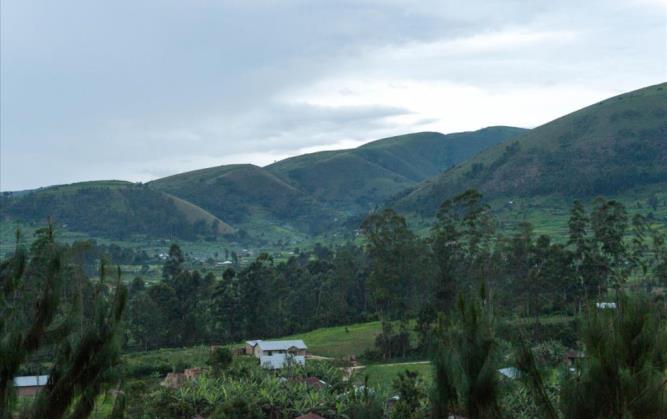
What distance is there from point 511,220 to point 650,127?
40.0 meters

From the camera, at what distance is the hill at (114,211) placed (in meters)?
139

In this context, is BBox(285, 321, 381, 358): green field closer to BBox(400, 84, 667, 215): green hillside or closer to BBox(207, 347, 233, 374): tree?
BBox(207, 347, 233, 374): tree

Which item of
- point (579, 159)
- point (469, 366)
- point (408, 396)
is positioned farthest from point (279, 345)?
point (579, 159)

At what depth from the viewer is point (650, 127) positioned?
408 feet

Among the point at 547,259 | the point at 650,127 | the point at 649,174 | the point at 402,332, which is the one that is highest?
the point at 650,127

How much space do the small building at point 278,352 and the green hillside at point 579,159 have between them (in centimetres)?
7566

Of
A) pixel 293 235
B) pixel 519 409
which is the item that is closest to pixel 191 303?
pixel 519 409

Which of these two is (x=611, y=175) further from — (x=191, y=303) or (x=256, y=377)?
(x=256, y=377)

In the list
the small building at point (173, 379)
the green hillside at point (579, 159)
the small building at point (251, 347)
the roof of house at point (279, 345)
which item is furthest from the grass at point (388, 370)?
the green hillside at point (579, 159)

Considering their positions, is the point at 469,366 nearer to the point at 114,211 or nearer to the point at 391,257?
the point at 391,257

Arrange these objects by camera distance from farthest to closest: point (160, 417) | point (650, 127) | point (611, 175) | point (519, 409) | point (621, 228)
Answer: point (650, 127), point (611, 175), point (621, 228), point (160, 417), point (519, 409)

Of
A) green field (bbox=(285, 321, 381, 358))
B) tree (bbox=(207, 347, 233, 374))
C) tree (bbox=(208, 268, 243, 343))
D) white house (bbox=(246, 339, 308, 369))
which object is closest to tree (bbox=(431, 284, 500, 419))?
tree (bbox=(207, 347, 233, 374))

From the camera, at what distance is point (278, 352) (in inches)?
1690

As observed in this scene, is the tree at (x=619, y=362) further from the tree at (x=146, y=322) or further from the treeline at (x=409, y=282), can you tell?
the tree at (x=146, y=322)
